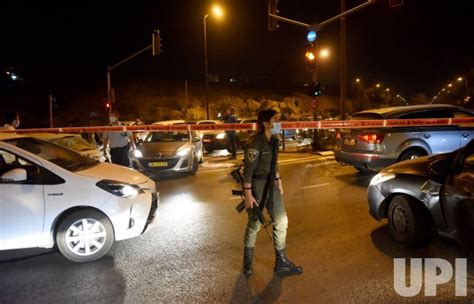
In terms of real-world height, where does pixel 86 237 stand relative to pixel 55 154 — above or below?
below

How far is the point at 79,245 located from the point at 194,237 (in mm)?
1603

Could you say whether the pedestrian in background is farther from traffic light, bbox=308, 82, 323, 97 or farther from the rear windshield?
traffic light, bbox=308, 82, 323, 97

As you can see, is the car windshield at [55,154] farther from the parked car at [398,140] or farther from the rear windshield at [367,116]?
the rear windshield at [367,116]

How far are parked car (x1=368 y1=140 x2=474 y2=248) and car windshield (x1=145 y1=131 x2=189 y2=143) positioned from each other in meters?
7.59

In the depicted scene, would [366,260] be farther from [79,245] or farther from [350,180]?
[350,180]

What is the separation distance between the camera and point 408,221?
529 cm

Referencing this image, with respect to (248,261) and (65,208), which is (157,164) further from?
(248,261)

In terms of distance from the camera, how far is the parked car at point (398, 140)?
9.52 metres

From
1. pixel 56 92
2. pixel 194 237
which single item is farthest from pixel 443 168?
pixel 56 92

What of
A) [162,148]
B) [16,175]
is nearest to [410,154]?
[162,148]

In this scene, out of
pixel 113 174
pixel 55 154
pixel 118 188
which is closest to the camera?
pixel 118 188

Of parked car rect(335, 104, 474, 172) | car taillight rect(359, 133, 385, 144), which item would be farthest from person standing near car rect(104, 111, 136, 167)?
car taillight rect(359, 133, 385, 144)

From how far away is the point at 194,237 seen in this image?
6.15m

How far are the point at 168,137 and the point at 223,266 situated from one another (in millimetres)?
8213
